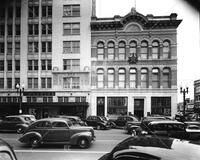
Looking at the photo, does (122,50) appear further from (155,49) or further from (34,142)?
(34,142)

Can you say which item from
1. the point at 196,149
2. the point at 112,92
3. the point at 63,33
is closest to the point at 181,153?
the point at 196,149

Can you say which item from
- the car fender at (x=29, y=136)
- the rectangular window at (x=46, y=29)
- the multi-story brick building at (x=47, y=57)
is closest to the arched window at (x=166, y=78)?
the multi-story brick building at (x=47, y=57)

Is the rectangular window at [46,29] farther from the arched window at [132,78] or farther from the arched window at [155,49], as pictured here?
the arched window at [155,49]

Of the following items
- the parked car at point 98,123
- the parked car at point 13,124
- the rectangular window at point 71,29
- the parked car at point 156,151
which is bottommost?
the parked car at point 98,123

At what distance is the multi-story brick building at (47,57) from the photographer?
27.5m

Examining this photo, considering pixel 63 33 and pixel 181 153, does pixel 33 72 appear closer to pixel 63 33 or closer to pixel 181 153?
pixel 63 33

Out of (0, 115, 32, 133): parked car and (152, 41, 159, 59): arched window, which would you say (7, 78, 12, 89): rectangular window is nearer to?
(0, 115, 32, 133): parked car

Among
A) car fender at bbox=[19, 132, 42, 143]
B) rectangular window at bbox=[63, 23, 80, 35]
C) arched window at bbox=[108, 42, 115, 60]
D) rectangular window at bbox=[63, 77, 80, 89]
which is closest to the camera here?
car fender at bbox=[19, 132, 42, 143]

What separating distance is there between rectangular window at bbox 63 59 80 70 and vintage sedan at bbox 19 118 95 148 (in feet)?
60.3

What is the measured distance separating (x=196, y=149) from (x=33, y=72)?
27.8 metres

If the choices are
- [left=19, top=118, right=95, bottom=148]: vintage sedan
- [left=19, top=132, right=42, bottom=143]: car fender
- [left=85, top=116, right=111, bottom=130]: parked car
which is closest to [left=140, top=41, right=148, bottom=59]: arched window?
[left=85, top=116, right=111, bottom=130]: parked car

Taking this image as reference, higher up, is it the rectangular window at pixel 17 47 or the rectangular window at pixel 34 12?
the rectangular window at pixel 34 12

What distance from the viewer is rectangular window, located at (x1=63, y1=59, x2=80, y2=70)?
27953 mm

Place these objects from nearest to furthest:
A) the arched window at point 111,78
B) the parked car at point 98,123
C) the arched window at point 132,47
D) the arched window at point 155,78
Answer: the parked car at point 98,123 → the arched window at point 155,78 → the arched window at point 111,78 → the arched window at point 132,47
